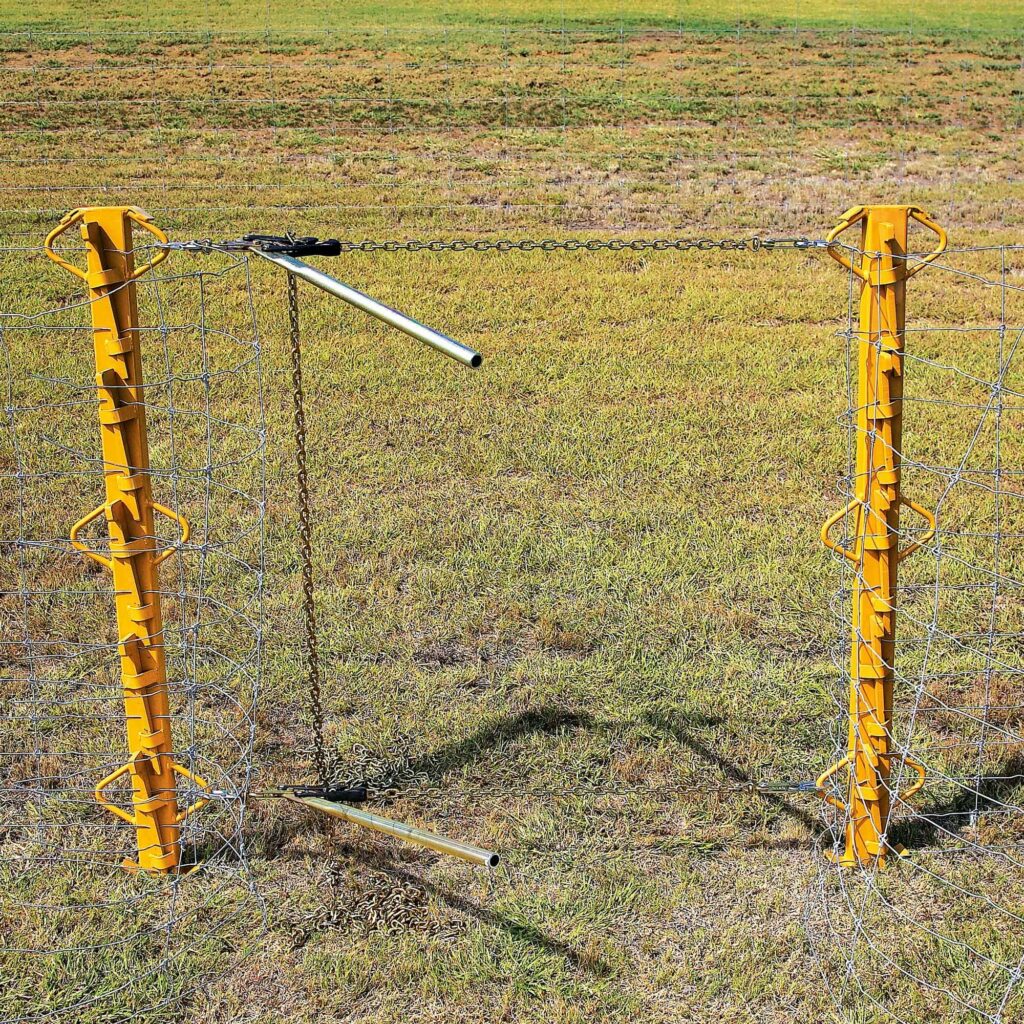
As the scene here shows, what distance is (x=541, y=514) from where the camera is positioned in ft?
20.2

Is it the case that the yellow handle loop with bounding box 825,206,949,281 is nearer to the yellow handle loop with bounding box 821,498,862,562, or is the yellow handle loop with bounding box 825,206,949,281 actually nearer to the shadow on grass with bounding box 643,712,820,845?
the yellow handle loop with bounding box 821,498,862,562

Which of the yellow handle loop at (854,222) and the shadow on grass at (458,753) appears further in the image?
the shadow on grass at (458,753)

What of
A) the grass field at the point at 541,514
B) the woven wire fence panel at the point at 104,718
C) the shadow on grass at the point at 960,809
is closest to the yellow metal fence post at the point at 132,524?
the woven wire fence panel at the point at 104,718

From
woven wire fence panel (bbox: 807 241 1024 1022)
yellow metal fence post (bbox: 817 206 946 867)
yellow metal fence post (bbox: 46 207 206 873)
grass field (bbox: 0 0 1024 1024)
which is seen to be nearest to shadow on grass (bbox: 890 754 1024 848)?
woven wire fence panel (bbox: 807 241 1024 1022)

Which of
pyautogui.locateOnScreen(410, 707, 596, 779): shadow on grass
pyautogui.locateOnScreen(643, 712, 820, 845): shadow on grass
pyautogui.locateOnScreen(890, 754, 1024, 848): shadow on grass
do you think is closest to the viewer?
pyautogui.locateOnScreen(890, 754, 1024, 848): shadow on grass

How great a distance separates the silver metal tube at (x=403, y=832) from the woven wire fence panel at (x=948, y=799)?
101 centimetres

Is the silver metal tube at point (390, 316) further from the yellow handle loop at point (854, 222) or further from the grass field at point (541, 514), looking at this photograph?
the grass field at point (541, 514)

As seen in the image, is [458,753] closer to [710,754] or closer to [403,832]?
[403,832]

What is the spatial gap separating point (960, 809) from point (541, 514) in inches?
106

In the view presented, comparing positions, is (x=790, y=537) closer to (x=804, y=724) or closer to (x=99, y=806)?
(x=804, y=724)

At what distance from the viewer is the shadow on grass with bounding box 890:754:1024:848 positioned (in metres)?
3.86

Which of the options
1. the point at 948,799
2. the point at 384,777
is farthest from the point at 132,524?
the point at 948,799

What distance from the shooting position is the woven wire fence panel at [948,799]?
3326 millimetres

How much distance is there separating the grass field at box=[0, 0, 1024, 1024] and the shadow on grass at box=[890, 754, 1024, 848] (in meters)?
0.24
